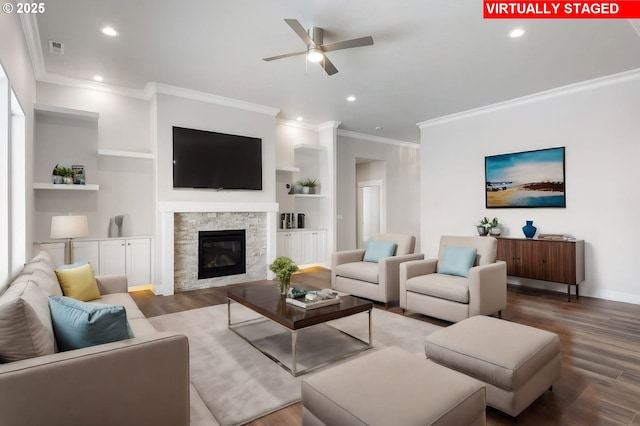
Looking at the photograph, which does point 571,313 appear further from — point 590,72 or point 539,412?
point 590,72

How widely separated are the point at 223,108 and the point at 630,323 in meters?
5.95

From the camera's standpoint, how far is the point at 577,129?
4.83 meters

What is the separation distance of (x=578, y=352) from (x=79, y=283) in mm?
4201

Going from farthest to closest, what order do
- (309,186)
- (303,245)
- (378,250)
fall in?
(309,186)
(303,245)
(378,250)

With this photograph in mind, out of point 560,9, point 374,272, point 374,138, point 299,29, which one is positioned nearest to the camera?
point 299,29

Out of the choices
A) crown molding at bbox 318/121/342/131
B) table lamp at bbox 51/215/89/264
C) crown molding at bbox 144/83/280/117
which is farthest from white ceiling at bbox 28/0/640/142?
table lamp at bbox 51/215/89/264

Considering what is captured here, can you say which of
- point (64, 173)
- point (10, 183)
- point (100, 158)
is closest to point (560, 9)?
point (10, 183)

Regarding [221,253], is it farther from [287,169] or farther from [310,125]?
[310,125]

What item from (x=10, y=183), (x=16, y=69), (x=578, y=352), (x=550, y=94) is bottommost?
(x=578, y=352)

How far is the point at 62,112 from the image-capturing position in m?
4.39

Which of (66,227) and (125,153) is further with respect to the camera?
(125,153)

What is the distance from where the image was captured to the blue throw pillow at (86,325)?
1613 millimetres

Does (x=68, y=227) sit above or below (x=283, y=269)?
above

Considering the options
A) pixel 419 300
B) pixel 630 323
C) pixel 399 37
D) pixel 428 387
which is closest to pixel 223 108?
pixel 399 37
